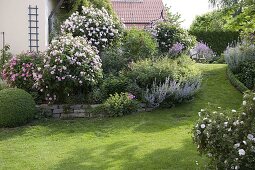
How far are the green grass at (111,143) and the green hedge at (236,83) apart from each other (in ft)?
2.88

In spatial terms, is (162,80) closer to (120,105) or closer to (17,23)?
(120,105)

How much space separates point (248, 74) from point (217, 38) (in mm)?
11837

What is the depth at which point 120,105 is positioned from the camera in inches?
431

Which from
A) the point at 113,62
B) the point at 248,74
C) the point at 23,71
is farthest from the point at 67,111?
the point at 248,74

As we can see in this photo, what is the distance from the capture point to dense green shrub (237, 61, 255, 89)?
13.7m

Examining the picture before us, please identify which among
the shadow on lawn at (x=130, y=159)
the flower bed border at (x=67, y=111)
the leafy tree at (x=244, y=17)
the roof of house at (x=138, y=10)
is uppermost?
the roof of house at (x=138, y=10)

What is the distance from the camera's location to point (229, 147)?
18.1ft

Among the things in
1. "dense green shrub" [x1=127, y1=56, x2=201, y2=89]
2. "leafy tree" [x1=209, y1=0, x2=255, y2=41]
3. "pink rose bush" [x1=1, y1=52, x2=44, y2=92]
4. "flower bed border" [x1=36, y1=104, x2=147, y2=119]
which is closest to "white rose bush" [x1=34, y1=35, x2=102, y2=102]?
"flower bed border" [x1=36, y1=104, x2=147, y2=119]

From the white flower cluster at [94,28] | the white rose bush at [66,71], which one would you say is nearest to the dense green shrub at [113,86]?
the white rose bush at [66,71]

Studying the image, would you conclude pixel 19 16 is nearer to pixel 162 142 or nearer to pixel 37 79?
pixel 37 79

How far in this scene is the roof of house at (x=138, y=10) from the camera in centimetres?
3272

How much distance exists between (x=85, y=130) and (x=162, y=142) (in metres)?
2.08

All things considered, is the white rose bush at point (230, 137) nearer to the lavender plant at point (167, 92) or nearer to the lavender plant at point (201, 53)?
the lavender plant at point (167, 92)

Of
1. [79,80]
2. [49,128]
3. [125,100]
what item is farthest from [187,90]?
[49,128]
